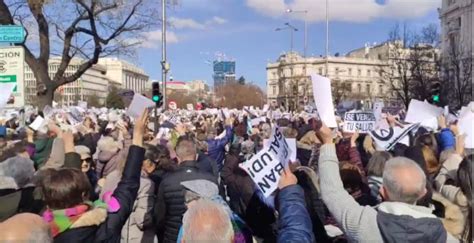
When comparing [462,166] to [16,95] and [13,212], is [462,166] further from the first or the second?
[16,95]

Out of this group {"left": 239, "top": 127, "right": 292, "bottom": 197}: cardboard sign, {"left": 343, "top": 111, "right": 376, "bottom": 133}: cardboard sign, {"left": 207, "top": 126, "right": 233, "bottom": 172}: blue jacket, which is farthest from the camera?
{"left": 207, "top": 126, "right": 233, "bottom": 172}: blue jacket

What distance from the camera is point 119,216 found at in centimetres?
405

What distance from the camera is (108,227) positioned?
3.90 meters

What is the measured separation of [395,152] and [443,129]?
891mm

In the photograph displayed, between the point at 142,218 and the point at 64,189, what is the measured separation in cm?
211

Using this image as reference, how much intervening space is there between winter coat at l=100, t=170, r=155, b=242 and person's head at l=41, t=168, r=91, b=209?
1918 mm

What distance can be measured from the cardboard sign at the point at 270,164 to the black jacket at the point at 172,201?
120cm

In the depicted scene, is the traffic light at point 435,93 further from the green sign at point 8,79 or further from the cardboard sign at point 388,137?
the green sign at point 8,79

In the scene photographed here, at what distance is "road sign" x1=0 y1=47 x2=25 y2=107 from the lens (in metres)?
9.27

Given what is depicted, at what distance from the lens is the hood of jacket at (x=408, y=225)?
10.9 feet

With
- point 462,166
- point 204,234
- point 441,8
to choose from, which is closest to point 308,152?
point 462,166

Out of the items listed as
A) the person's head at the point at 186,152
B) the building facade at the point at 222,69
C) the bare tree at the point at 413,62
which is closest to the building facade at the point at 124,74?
the building facade at the point at 222,69

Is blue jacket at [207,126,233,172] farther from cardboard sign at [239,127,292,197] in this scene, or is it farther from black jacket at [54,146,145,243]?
cardboard sign at [239,127,292,197]

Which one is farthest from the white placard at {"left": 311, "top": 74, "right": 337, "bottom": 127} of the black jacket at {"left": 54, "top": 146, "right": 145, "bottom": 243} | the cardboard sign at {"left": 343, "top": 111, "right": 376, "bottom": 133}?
the cardboard sign at {"left": 343, "top": 111, "right": 376, "bottom": 133}
